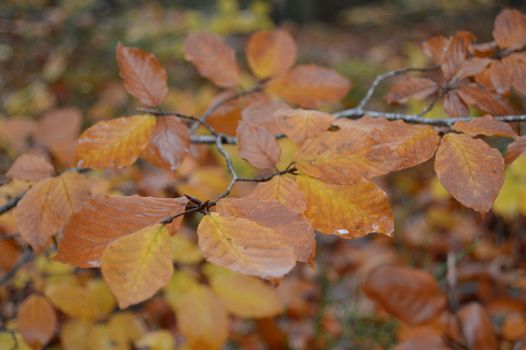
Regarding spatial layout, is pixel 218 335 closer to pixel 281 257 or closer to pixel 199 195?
pixel 199 195

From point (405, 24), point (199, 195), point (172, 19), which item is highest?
point (199, 195)

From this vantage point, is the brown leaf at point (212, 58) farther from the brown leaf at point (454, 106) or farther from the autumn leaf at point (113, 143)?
the brown leaf at point (454, 106)

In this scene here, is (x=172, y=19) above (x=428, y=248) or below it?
above

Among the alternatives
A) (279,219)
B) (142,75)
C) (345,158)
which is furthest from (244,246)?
(142,75)

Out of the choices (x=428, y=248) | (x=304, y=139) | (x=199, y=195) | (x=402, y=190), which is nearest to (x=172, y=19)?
(x=402, y=190)

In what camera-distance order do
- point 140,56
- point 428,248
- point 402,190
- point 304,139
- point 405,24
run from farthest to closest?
point 405,24, point 402,190, point 428,248, point 140,56, point 304,139

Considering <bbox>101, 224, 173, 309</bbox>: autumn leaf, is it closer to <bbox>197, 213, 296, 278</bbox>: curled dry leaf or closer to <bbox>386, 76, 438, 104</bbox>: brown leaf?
<bbox>197, 213, 296, 278</bbox>: curled dry leaf

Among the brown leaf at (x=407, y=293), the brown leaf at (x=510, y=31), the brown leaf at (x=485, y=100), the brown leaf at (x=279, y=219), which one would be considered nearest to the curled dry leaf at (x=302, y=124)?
the brown leaf at (x=279, y=219)
